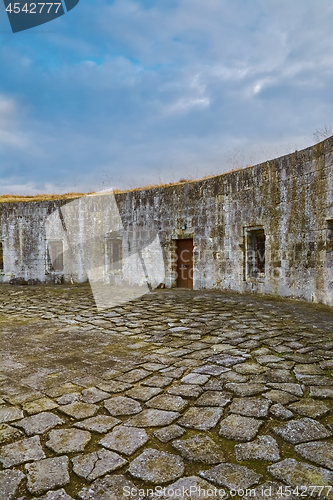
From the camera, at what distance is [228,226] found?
10.6m

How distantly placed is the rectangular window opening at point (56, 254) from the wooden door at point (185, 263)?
18.1 feet

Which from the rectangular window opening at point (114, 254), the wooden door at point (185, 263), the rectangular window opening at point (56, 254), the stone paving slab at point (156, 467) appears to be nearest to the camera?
the stone paving slab at point (156, 467)

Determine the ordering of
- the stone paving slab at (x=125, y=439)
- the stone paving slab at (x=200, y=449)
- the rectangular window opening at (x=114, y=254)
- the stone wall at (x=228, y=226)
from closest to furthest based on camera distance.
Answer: the stone paving slab at (x=200, y=449) < the stone paving slab at (x=125, y=439) < the stone wall at (x=228, y=226) < the rectangular window opening at (x=114, y=254)

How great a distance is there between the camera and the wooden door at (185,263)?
11.9 meters

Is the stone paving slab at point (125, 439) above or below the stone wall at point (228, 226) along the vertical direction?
below

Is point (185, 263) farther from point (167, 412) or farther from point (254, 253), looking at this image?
point (167, 412)

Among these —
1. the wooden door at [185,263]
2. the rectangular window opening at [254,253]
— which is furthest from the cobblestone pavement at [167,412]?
the wooden door at [185,263]

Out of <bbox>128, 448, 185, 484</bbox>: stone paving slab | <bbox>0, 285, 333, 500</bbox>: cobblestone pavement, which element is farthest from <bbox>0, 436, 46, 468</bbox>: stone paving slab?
<bbox>128, 448, 185, 484</bbox>: stone paving slab

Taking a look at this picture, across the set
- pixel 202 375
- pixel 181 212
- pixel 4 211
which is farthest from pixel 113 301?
pixel 4 211

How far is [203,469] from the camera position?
2.08 metres

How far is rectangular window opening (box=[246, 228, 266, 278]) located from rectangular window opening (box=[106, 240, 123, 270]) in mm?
5557

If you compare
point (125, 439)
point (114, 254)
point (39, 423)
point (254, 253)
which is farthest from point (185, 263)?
point (125, 439)

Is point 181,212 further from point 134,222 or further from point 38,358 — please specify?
point 38,358

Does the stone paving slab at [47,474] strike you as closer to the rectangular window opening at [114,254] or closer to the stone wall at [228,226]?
the stone wall at [228,226]
